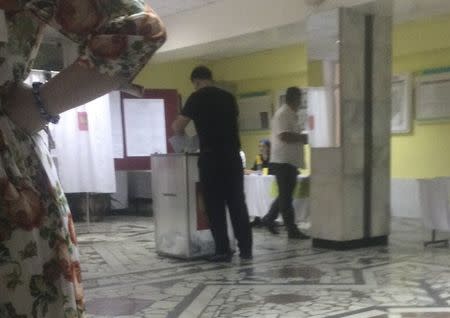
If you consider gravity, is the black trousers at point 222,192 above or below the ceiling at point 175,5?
below

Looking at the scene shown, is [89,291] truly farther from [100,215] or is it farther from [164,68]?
[164,68]

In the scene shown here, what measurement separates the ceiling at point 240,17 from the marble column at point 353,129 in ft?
0.97

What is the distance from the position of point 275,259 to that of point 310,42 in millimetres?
1794

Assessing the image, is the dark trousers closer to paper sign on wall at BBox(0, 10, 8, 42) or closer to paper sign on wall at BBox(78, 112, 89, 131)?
paper sign on wall at BBox(78, 112, 89, 131)

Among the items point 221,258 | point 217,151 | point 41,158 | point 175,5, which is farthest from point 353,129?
point 41,158

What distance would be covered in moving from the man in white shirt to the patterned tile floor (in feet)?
1.12

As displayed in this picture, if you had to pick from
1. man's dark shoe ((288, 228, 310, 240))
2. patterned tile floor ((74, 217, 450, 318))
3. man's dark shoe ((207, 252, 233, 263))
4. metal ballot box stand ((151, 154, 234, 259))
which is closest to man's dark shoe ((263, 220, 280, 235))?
man's dark shoe ((288, 228, 310, 240))

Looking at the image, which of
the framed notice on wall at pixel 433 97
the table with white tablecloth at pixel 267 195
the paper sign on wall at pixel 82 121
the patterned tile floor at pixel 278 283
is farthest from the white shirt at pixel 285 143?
the framed notice on wall at pixel 433 97

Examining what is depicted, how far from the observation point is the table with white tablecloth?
5.57 meters

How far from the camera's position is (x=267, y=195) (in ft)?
19.9

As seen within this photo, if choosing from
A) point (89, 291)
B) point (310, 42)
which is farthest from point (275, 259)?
point (310, 42)

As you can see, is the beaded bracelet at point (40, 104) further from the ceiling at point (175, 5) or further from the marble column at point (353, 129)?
the ceiling at point (175, 5)

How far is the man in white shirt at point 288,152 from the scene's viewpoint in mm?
5195

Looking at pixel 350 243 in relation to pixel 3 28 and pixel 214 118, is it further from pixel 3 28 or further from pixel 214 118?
pixel 3 28
